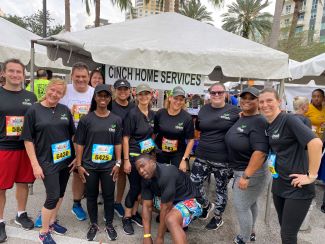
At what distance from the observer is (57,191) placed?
3.13 metres

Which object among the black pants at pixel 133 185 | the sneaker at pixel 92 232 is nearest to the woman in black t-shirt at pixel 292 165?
the black pants at pixel 133 185

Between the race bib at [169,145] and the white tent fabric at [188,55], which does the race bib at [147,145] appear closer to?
the race bib at [169,145]

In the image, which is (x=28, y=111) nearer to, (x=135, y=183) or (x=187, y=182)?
(x=135, y=183)

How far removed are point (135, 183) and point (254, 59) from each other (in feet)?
7.44

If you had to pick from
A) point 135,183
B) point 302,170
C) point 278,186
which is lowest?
point 135,183

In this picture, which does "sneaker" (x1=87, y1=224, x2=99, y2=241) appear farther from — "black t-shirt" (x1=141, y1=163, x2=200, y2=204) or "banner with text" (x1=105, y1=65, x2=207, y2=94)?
"banner with text" (x1=105, y1=65, x2=207, y2=94)

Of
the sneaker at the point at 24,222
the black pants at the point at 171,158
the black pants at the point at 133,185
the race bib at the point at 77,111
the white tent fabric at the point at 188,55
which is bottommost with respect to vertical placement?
the sneaker at the point at 24,222

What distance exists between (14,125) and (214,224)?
9.10ft

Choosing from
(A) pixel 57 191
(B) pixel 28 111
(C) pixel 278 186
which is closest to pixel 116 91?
(B) pixel 28 111

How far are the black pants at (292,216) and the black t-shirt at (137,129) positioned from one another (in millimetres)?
1744

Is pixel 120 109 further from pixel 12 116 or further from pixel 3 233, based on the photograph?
pixel 3 233

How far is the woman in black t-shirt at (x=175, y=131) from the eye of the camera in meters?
3.69

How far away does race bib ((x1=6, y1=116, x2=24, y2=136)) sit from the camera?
313cm

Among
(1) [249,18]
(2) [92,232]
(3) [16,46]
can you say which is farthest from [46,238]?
(1) [249,18]
